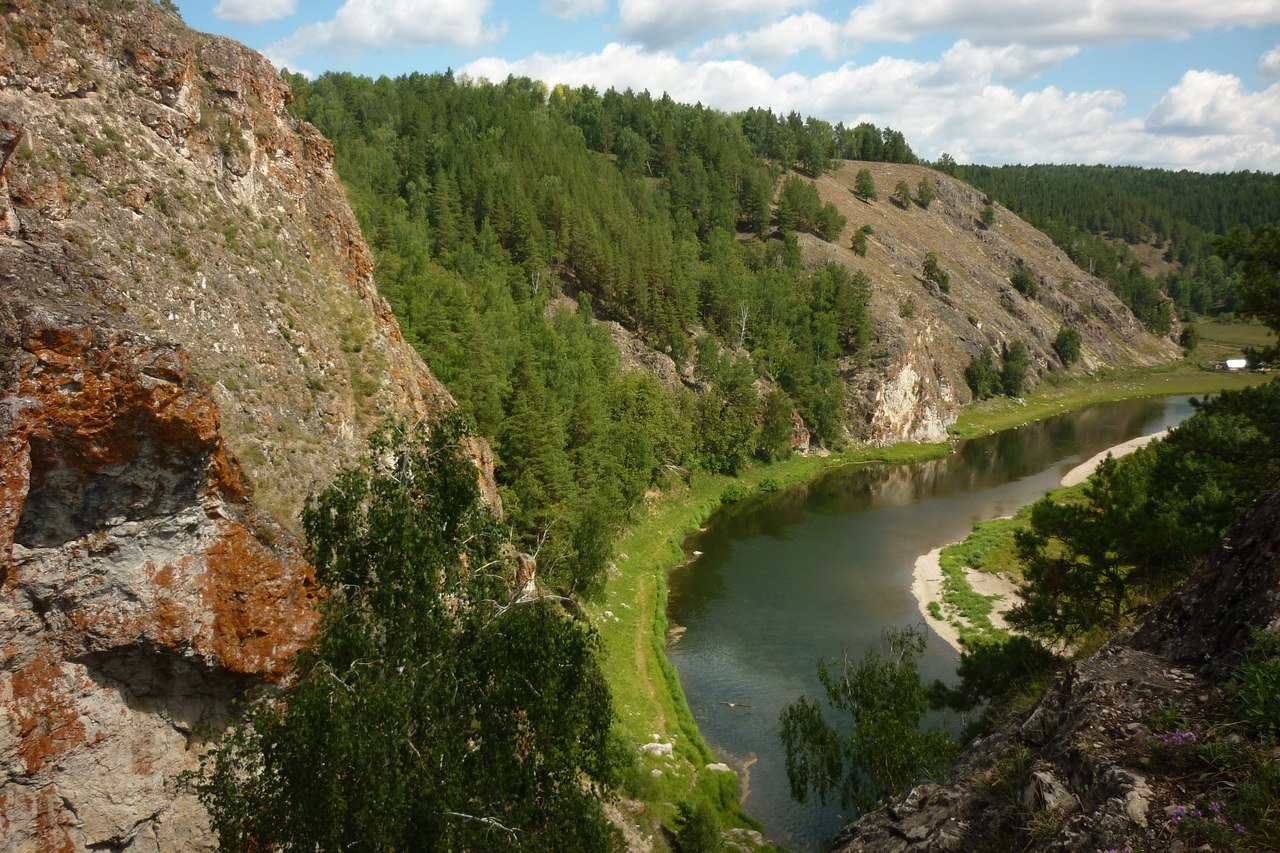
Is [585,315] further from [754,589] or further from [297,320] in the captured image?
[297,320]

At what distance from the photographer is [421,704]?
35.6 feet

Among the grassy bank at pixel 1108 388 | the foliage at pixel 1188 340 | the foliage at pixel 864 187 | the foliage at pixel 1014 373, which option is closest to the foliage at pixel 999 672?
the grassy bank at pixel 1108 388

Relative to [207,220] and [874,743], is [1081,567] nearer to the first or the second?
[874,743]

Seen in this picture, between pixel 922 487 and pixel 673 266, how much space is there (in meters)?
33.9

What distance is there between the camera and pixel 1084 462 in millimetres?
78688

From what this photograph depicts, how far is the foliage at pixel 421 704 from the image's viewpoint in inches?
397

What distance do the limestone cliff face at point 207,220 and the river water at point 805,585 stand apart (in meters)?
19.0

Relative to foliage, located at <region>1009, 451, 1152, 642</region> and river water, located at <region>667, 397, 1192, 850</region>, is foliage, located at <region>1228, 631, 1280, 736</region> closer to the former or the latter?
foliage, located at <region>1009, 451, 1152, 642</region>

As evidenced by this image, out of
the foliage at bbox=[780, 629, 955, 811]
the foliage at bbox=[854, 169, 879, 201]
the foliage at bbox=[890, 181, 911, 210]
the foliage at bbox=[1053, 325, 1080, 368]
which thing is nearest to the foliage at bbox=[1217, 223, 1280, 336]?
the foliage at bbox=[780, 629, 955, 811]

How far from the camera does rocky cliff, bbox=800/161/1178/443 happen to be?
293 ft

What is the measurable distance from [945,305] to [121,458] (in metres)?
115

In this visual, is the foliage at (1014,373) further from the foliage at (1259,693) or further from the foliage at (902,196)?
the foliage at (1259,693)

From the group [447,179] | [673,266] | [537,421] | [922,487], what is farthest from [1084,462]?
[447,179]

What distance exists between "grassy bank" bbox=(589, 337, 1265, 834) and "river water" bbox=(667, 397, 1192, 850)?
106 centimetres
